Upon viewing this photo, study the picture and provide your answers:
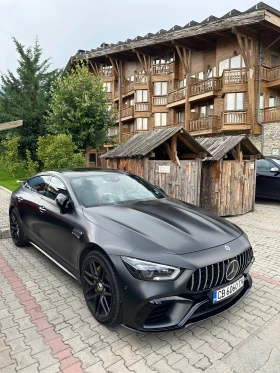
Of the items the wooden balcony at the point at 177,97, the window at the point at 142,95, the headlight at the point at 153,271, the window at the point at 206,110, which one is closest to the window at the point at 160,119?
the wooden balcony at the point at 177,97

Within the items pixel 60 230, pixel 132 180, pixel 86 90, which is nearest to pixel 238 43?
pixel 86 90

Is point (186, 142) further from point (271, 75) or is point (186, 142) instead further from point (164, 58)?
point (164, 58)

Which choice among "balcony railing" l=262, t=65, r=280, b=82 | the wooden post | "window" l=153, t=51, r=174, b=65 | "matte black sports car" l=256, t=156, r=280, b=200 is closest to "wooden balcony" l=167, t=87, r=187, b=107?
"window" l=153, t=51, r=174, b=65

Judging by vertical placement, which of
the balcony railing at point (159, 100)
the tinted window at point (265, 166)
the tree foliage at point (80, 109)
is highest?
the balcony railing at point (159, 100)

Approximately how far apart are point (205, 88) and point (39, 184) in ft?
58.3

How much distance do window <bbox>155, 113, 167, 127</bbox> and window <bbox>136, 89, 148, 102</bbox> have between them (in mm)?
2231

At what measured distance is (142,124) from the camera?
85.1ft

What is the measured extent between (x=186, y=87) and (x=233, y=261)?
20.3 m

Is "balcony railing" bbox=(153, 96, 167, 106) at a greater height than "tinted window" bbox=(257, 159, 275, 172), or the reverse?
"balcony railing" bbox=(153, 96, 167, 106)

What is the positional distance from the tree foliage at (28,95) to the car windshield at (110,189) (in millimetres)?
14091

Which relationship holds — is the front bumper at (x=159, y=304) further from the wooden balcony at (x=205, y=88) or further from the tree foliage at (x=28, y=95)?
the wooden balcony at (x=205, y=88)

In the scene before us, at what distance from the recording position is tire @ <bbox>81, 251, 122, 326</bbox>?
2.37 m

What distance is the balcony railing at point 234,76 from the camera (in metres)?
17.5

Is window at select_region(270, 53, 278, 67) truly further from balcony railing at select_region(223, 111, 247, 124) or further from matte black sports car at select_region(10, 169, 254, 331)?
matte black sports car at select_region(10, 169, 254, 331)
